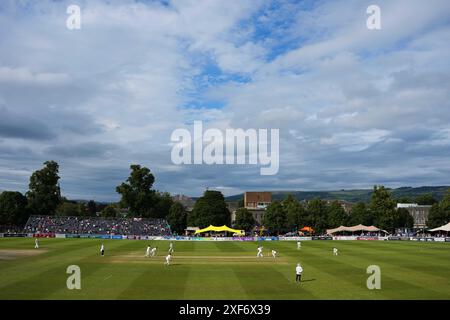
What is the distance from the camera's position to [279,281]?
32562mm

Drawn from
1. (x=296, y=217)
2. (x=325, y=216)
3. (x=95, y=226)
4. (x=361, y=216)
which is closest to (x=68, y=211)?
(x=95, y=226)

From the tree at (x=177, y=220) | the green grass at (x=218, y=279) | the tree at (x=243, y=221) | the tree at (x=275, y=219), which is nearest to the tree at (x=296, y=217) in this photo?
the tree at (x=275, y=219)

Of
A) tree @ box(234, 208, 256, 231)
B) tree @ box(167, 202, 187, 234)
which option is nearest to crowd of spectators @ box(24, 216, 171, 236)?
tree @ box(167, 202, 187, 234)

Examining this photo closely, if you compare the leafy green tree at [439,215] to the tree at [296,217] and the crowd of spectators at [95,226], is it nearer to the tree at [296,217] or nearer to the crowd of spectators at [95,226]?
the tree at [296,217]

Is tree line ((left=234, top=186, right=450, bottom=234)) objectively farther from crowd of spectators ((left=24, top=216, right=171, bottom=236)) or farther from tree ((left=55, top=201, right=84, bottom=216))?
tree ((left=55, top=201, right=84, bottom=216))

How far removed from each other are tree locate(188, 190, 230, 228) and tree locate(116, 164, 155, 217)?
14.7m

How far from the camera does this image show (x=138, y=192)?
126 m

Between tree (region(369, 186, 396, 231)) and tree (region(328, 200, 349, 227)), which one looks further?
tree (region(328, 200, 349, 227))

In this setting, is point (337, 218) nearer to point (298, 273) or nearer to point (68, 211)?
point (298, 273)

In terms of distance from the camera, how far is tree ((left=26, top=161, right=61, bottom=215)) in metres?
121

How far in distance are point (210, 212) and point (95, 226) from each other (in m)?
36.2
